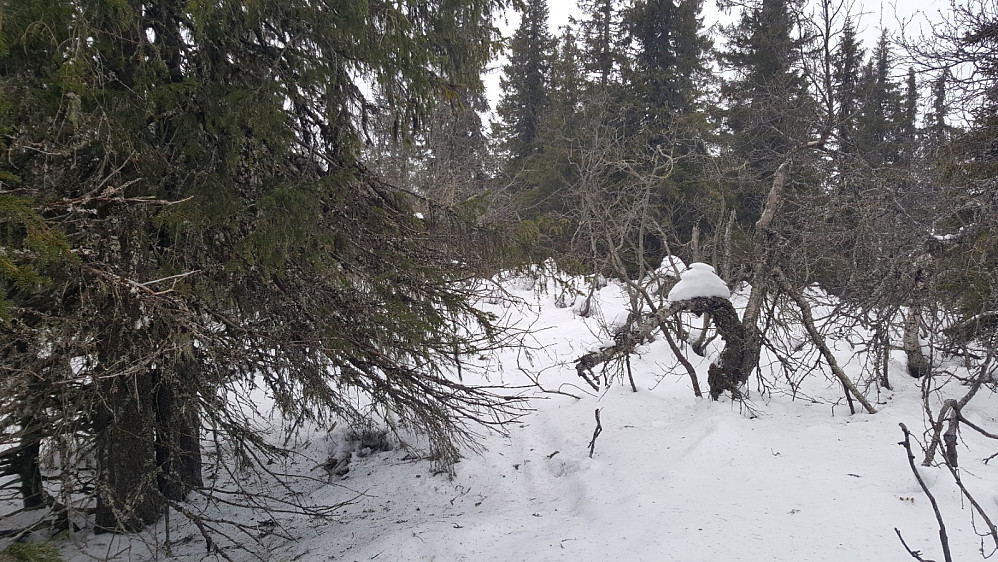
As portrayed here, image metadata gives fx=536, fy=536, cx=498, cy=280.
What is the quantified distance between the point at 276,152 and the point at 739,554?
4.05m

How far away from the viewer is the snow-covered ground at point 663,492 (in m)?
3.33

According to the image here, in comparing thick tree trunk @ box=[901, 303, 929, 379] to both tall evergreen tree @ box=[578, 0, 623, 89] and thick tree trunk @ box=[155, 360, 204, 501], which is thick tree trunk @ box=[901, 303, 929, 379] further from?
tall evergreen tree @ box=[578, 0, 623, 89]

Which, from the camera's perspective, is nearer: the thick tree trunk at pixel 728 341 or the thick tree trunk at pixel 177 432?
the thick tree trunk at pixel 177 432

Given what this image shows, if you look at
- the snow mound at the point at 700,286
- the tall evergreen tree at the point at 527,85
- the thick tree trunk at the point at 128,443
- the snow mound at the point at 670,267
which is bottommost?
the thick tree trunk at the point at 128,443

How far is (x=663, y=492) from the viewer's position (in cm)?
418

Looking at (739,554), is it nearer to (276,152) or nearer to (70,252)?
(70,252)

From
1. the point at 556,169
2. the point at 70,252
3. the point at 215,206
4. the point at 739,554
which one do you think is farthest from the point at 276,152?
the point at 556,169

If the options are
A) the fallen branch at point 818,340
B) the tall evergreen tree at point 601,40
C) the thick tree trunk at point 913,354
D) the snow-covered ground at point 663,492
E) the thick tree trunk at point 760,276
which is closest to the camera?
the snow-covered ground at point 663,492

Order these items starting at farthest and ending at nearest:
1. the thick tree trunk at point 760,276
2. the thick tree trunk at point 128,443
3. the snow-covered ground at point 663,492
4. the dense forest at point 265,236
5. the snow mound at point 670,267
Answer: the snow mound at point 670,267 → the thick tree trunk at point 760,276 → the thick tree trunk at point 128,443 → the snow-covered ground at point 663,492 → the dense forest at point 265,236

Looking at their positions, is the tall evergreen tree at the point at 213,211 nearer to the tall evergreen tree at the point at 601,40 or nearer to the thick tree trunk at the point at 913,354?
the thick tree trunk at the point at 913,354

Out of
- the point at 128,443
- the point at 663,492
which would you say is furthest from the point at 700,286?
the point at 128,443

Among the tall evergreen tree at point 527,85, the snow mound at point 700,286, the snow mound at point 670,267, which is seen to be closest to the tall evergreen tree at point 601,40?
the tall evergreen tree at point 527,85

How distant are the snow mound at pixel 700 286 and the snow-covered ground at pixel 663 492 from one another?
1249 millimetres

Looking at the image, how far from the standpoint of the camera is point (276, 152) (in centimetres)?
392
